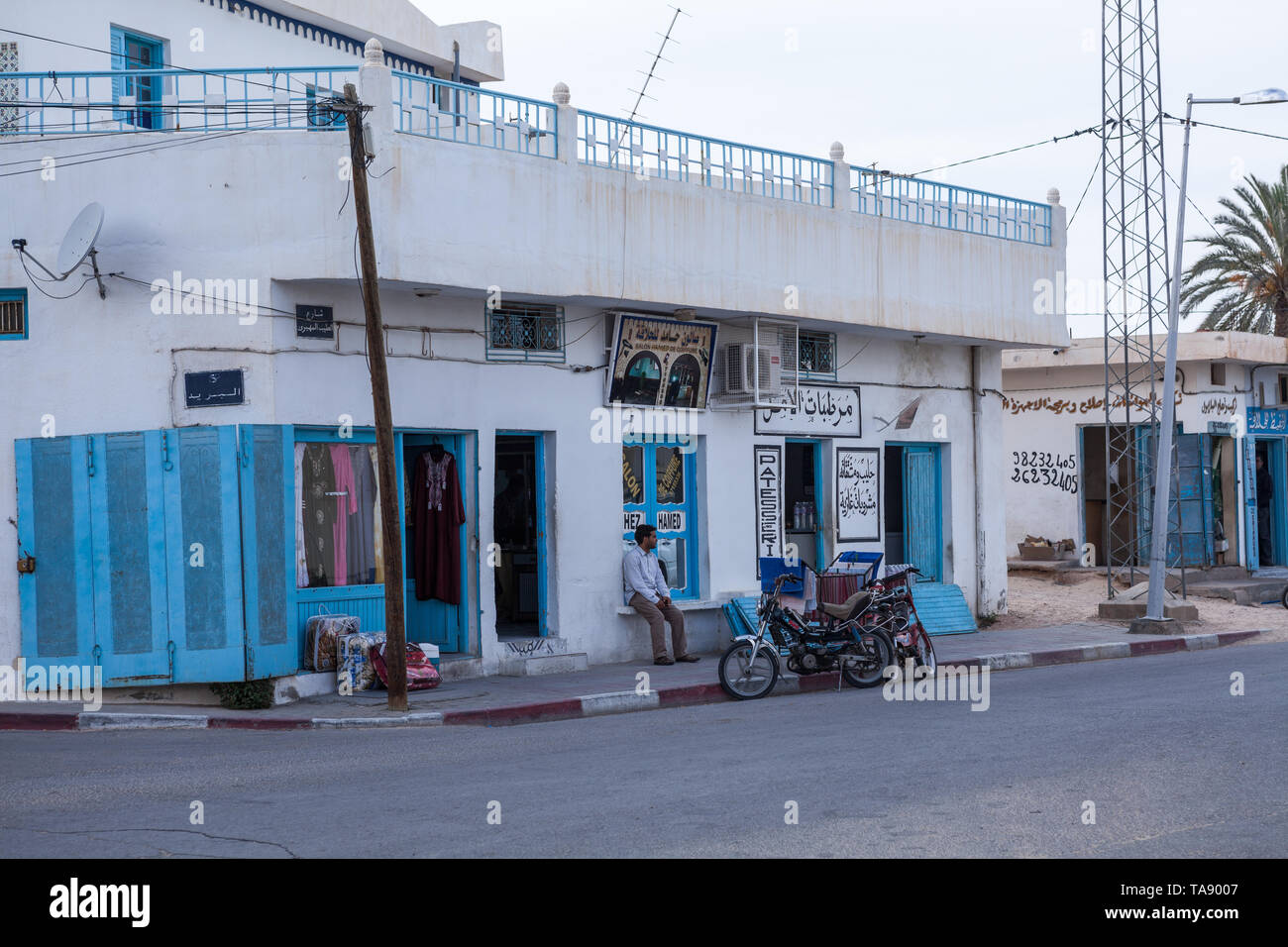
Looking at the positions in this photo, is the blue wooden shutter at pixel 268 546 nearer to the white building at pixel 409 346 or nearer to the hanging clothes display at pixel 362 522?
the white building at pixel 409 346

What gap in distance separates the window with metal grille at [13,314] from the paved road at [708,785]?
4255 millimetres

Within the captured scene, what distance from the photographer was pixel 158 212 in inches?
550

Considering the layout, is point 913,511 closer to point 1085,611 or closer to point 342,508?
point 1085,611

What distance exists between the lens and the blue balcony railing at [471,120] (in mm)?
14562

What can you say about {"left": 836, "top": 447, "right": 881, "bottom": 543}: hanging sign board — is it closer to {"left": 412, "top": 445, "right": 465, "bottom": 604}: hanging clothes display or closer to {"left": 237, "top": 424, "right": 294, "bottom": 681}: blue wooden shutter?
{"left": 412, "top": 445, "right": 465, "bottom": 604}: hanging clothes display

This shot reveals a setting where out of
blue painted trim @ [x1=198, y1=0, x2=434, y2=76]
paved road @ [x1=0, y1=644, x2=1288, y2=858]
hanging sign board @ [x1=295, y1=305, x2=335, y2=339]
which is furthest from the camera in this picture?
blue painted trim @ [x1=198, y1=0, x2=434, y2=76]

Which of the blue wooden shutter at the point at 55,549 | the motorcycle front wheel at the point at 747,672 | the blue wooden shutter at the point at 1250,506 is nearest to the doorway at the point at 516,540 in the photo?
the motorcycle front wheel at the point at 747,672

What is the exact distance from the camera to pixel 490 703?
13.4m

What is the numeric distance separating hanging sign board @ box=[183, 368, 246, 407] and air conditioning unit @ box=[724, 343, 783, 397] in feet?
21.7

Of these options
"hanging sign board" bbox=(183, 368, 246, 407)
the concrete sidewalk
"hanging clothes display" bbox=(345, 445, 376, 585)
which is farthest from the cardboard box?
"hanging sign board" bbox=(183, 368, 246, 407)

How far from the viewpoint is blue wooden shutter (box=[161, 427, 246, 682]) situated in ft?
44.4

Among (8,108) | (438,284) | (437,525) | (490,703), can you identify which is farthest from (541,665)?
(8,108)

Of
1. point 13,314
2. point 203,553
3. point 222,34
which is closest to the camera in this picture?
point 203,553

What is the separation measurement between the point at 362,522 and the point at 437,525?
40.8 inches
